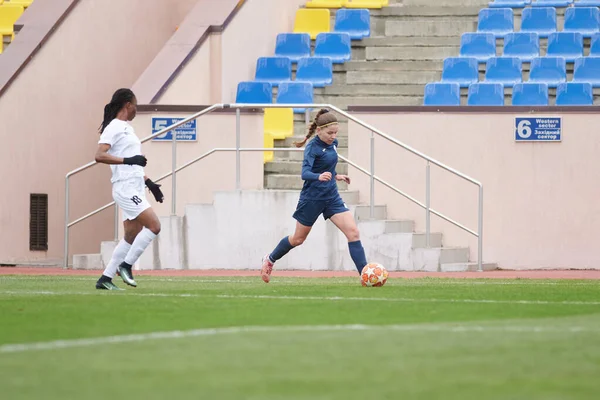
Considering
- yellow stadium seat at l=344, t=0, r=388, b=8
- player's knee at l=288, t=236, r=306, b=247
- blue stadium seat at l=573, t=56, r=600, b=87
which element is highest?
yellow stadium seat at l=344, t=0, r=388, b=8

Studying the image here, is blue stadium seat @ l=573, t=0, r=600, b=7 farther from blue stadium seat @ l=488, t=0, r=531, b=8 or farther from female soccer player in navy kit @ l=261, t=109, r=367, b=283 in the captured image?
female soccer player in navy kit @ l=261, t=109, r=367, b=283

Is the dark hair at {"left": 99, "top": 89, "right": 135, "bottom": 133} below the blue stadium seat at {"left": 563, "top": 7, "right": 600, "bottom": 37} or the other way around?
below

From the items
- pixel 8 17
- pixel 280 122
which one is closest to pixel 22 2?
pixel 8 17

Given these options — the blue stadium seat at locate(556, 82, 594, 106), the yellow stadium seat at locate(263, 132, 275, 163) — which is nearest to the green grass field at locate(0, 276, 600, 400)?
the yellow stadium seat at locate(263, 132, 275, 163)

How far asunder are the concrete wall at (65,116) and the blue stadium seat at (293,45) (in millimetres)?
2449

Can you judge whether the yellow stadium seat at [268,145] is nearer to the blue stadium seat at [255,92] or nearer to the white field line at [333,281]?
the blue stadium seat at [255,92]

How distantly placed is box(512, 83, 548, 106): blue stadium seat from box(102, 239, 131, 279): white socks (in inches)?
352

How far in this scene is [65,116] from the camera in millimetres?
21719

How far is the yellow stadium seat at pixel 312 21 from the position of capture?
2409 centimetres

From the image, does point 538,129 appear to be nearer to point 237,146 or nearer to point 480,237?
point 480,237

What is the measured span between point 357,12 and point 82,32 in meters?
4.90

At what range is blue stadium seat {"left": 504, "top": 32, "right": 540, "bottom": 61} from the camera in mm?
21797

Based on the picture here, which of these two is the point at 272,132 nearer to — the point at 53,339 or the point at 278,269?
the point at 278,269

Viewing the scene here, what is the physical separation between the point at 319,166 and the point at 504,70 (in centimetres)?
801
